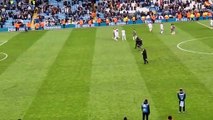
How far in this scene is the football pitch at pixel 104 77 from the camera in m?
31.6

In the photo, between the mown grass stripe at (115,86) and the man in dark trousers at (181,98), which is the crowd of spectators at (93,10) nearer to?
the mown grass stripe at (115,86)

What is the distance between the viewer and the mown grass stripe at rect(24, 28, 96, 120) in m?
31.4

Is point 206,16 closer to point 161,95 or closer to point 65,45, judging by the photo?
point 65,45

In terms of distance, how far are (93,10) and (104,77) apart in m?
45.2

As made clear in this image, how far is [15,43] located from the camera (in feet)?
202

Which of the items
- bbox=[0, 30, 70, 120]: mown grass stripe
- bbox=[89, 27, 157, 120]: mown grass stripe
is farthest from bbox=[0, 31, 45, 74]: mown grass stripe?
A: bbox=[89, 27, 157, 120]: mown grass stripe

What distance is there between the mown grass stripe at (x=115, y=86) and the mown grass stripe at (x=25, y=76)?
15.3 feet

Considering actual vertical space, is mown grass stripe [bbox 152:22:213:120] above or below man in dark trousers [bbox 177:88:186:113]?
below

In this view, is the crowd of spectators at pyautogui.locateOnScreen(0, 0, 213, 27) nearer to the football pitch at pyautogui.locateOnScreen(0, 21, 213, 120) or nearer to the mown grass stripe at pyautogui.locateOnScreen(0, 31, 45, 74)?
the mown grass stripe at pyautogui.locateOnScreen(0, 31, 45, 74)

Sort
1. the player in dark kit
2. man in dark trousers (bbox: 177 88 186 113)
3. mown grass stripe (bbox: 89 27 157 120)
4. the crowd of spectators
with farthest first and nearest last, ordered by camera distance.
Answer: the crowd of spectators < the player in dark kit < mown grass stripe (bbox: 89 27 157 120) < man in dark trousers (bbox: 177 88 186 113)

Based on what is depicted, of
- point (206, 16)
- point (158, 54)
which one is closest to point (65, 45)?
point (158, 54)

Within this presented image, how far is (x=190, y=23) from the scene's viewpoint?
73.8m

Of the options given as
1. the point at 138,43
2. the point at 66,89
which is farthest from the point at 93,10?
the point at 66,89

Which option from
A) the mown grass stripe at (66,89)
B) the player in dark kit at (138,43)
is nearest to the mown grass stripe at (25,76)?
the mown grass stripe at (66,89)
